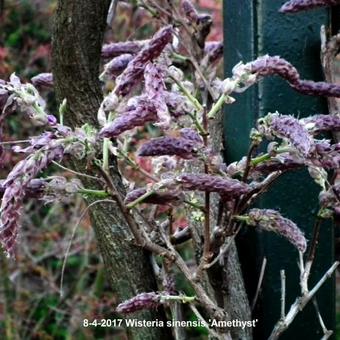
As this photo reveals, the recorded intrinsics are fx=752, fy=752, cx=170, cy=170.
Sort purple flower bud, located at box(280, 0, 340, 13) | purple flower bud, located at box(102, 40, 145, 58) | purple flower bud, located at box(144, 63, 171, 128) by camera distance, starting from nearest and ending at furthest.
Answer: purple flower bud, located at box(144, 63, 171, 128) < purple flower bud, located at box(280, 0, 340, 13) < purple flower bud, located at box(102, 40, 145, 58)

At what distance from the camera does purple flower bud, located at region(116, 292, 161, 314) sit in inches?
38.3

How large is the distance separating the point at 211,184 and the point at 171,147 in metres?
0.06

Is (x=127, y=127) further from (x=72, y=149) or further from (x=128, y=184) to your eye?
(x=128, y=184)

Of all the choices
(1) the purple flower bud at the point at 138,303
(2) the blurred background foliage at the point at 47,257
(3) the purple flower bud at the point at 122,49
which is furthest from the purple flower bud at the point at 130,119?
(2) the blurred background foliage at the point at 47,257

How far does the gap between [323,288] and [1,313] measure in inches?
91.6

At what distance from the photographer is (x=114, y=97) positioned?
2.88 feet

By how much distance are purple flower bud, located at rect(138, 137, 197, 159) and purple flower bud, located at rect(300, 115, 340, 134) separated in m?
0.14

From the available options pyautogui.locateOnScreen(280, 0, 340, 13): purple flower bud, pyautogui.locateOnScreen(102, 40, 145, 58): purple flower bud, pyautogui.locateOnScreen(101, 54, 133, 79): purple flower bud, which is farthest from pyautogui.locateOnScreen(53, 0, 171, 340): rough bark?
pyautogui.locateOnScreen(280, 0, 340, 13): purple flower bud

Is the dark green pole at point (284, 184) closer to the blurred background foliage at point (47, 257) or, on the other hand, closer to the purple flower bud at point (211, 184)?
the purple flower bud at point (211, 184)

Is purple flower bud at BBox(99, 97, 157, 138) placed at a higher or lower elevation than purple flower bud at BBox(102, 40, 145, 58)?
lower

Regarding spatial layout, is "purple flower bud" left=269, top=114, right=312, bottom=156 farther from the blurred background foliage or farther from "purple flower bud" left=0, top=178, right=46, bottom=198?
the blurred background foliage

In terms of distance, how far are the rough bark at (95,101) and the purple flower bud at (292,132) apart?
14.8 inches

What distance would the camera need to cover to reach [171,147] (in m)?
0.85

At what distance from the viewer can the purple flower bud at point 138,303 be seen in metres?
0.97
